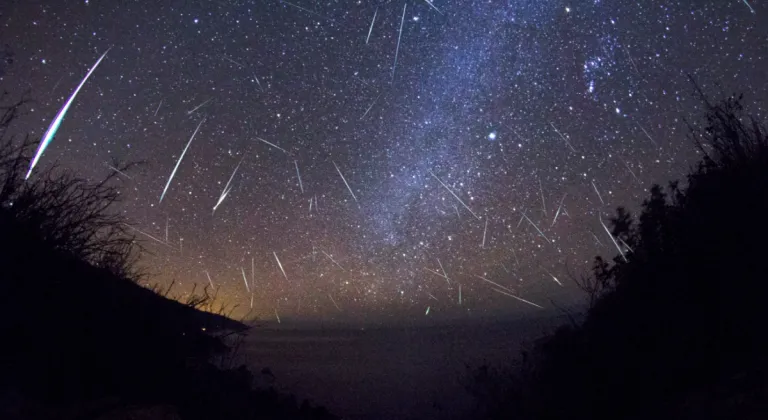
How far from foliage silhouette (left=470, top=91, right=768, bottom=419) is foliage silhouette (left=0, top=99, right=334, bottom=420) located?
16.3 ft

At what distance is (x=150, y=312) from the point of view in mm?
5379

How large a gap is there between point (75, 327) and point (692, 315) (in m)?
6.65

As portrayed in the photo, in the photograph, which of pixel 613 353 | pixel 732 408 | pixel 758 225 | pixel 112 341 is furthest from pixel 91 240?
pixel 758 225

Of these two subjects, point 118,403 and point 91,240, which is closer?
point 118,403

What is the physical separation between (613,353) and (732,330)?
5.74 feet

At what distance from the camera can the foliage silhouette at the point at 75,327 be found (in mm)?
3496

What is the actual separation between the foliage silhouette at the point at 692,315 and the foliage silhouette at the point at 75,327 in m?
4.96

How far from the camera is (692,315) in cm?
446

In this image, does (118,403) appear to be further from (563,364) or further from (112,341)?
(563,364)

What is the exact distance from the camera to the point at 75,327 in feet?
13.3

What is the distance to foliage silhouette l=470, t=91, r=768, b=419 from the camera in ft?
12.2

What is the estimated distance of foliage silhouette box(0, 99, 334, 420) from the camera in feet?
11.5

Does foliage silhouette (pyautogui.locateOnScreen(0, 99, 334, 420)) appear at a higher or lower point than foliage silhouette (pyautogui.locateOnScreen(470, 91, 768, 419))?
lower

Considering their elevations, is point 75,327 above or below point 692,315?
below
